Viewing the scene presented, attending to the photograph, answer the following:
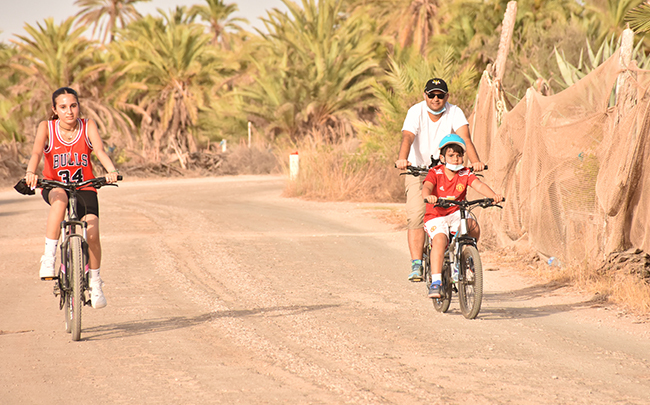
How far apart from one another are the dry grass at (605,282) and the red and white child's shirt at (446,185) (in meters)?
1.85

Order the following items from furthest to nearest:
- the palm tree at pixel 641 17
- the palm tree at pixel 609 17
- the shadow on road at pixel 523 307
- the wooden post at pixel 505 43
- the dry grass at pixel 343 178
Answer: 1. the palm tree at pixel 609 17
2. the dry grass at pixel 343 178
3. the palm tree at pixel 641 17
4. the wooden post at pixel 505 43
5. the shadow on road at pixel 523 307

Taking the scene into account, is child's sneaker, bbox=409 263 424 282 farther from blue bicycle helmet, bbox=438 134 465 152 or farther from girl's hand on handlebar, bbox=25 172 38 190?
girl's hand on handlebar, bbox=25 172 38 190

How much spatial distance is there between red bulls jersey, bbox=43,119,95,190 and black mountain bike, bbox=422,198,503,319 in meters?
2.85

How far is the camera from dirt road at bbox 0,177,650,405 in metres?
4.55

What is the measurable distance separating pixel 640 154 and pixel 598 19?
28546mm

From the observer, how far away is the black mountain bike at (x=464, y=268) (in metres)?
6.27

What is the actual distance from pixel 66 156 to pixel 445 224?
3.14 meters

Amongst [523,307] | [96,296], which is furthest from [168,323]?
[523,307]

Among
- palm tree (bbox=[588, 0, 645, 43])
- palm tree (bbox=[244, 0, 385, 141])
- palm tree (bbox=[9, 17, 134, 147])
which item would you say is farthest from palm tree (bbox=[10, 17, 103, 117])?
palm tree (bbox=[588, 0, 645, 43])

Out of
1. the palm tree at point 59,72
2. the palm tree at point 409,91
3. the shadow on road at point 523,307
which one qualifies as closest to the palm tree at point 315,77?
the palm tree at point 59,72

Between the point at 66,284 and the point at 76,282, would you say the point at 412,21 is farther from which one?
the point at 76,282

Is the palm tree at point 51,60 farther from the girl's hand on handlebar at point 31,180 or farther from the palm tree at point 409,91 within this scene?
the girl's hand on handlebar at point 31,180

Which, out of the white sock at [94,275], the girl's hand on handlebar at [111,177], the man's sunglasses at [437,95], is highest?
the man's sunglasses at [437,95]

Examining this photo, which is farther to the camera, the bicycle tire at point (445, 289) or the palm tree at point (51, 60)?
the palm tree at point (51, 60)
